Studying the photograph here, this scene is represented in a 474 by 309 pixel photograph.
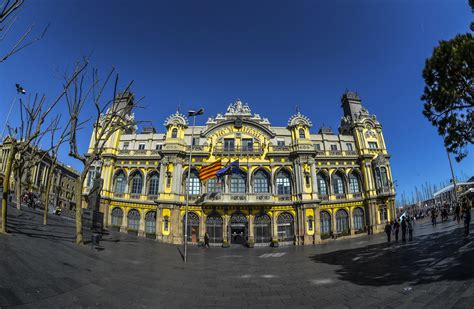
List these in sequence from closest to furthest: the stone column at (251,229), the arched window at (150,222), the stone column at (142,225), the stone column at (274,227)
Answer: the stone column at (251,229) < the stone column at (274,227) < the stone column at (142,225) < the arched window at (150,222)

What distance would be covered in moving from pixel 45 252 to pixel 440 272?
15650mm

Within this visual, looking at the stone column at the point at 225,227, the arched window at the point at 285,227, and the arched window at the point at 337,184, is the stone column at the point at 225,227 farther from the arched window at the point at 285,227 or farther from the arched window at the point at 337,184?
the arched window at the point at 337,184

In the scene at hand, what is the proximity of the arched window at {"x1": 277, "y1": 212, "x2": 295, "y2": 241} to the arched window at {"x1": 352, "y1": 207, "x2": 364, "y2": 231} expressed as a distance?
30.5ft

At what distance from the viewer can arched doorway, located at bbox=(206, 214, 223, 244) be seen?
96.3ft

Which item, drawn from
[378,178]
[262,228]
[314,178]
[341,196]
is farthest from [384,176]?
[262,228]

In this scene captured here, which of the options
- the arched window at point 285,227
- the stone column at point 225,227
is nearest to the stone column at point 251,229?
the stone column at point 225,227

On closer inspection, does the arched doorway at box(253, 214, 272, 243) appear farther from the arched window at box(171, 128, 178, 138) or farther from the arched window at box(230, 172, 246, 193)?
the arched window at box(171, 128, 178, 138)

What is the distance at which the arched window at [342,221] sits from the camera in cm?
3096

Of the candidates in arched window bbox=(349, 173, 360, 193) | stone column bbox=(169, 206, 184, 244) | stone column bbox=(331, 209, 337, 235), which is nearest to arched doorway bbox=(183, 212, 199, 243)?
stone column bbox=(169, 206, 184, 244)

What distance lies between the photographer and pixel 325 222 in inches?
1221

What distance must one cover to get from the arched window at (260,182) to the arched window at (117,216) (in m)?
18.9

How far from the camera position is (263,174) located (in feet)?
105

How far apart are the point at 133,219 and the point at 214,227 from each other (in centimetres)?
1133

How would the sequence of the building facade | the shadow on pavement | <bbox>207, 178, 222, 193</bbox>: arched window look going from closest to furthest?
the shadow on pavement
<bbox>207, 178, 222, 193</bbox>: arched window
the building facade
